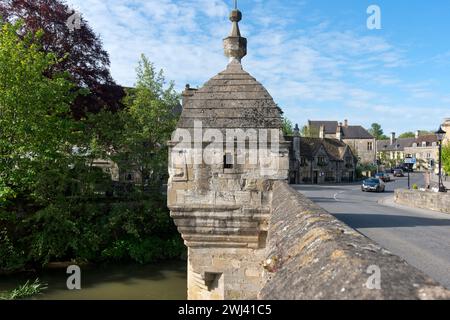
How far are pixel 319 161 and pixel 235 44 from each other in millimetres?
54700

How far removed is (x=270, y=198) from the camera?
263 inches

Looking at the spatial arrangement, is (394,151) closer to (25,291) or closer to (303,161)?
(303,161)

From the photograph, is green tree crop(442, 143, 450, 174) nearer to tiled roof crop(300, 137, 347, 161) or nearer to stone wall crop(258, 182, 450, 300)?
tiled roof crop(300, 137, 347, 161)

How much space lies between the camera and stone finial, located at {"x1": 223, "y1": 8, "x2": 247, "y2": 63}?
309 inches

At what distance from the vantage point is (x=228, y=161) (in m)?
6.67

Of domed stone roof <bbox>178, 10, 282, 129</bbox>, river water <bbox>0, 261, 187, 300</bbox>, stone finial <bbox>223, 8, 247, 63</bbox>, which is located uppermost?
stone finial <bbox>223, 8, 247, 63</bbox>

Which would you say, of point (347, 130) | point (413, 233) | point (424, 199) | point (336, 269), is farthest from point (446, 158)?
point (336, 269)

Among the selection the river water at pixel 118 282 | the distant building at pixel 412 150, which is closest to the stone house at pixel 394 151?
the distant building at pixel 412 150

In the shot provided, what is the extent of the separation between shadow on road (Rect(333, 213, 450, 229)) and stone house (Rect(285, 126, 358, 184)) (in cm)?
3645

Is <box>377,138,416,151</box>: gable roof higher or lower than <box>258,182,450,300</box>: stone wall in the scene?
higher

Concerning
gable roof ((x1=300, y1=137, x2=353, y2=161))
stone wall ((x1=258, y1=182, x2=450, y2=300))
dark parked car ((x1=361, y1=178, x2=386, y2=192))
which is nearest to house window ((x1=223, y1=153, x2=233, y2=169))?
stone wall ((x1=258, y1=182, x2=450, y2=300))

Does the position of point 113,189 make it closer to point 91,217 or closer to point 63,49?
point 91,217

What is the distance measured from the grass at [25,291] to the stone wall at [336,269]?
1441 centimetres
